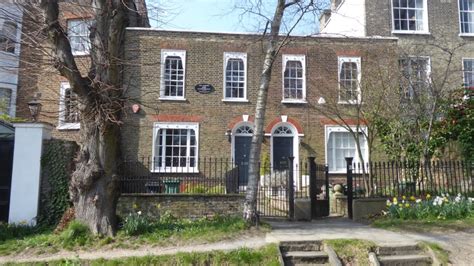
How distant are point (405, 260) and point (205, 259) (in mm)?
3791

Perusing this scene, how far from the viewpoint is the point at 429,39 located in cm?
2089

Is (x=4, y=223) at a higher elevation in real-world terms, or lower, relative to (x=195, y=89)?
lower

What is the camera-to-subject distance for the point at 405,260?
297 inches

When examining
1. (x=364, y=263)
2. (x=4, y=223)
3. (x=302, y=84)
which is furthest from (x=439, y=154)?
(x=4, y=223)

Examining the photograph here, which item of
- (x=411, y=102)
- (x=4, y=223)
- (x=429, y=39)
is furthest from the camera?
(x=429, y=39)

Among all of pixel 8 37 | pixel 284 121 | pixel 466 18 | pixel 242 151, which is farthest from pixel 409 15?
pixel 8 37

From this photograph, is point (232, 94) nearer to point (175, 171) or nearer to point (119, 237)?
point (175, 171)

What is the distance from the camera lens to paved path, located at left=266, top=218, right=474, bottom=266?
7953 mm

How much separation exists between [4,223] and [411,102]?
13.8 metres

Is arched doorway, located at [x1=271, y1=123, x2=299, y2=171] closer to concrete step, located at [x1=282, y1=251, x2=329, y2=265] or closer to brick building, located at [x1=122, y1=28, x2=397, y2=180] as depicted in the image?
brick building, located at [x1=122, y1=28, x2=397, y2=180]

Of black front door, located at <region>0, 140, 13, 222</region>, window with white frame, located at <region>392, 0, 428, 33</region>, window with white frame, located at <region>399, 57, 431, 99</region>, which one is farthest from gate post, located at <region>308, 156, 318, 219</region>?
window with white frame, located at <region>392, 0, 428, 33</region>

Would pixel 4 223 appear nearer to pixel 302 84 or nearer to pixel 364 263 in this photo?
pixel 364 263

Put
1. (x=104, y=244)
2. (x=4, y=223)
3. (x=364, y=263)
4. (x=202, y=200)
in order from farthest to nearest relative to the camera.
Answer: (x=202, y=200), (x=4, y=223), (x=104, y=244), (x=364, y=263)

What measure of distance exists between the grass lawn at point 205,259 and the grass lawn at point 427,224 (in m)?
3.96
